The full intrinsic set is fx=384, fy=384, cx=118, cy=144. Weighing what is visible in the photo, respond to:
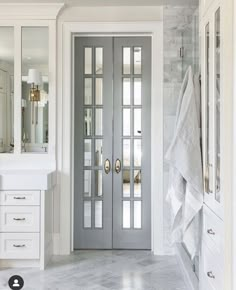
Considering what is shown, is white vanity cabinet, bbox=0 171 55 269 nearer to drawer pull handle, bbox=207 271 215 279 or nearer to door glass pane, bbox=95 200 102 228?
door glass pane, bbox=95 200 102 228

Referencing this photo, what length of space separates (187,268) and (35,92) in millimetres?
2363

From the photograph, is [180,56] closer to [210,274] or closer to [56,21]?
[56,21]

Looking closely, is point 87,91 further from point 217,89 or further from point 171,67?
point 217,89

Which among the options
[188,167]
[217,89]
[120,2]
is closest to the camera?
[217,89]

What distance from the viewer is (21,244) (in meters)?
3.67

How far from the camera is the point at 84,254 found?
13.6 ft

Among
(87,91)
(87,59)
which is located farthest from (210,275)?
(87,59)

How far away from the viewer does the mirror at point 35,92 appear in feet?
13.5

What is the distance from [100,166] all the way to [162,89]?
1098 mm

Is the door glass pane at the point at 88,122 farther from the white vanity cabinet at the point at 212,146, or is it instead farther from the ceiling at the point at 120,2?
the white vanity cabinet at the point at 212,146

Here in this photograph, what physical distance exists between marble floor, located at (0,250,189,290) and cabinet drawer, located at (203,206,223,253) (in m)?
0.94

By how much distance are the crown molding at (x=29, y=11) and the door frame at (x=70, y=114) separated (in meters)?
0.17

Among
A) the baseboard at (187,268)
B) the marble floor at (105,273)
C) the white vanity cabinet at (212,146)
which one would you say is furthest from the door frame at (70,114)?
the white vanity cabinet at (212,146)

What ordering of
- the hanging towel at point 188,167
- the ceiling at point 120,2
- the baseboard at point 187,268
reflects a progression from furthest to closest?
the ceiling at point 120,2 < the baseboard at point 187,268 < the hanging towel at point 188,167
